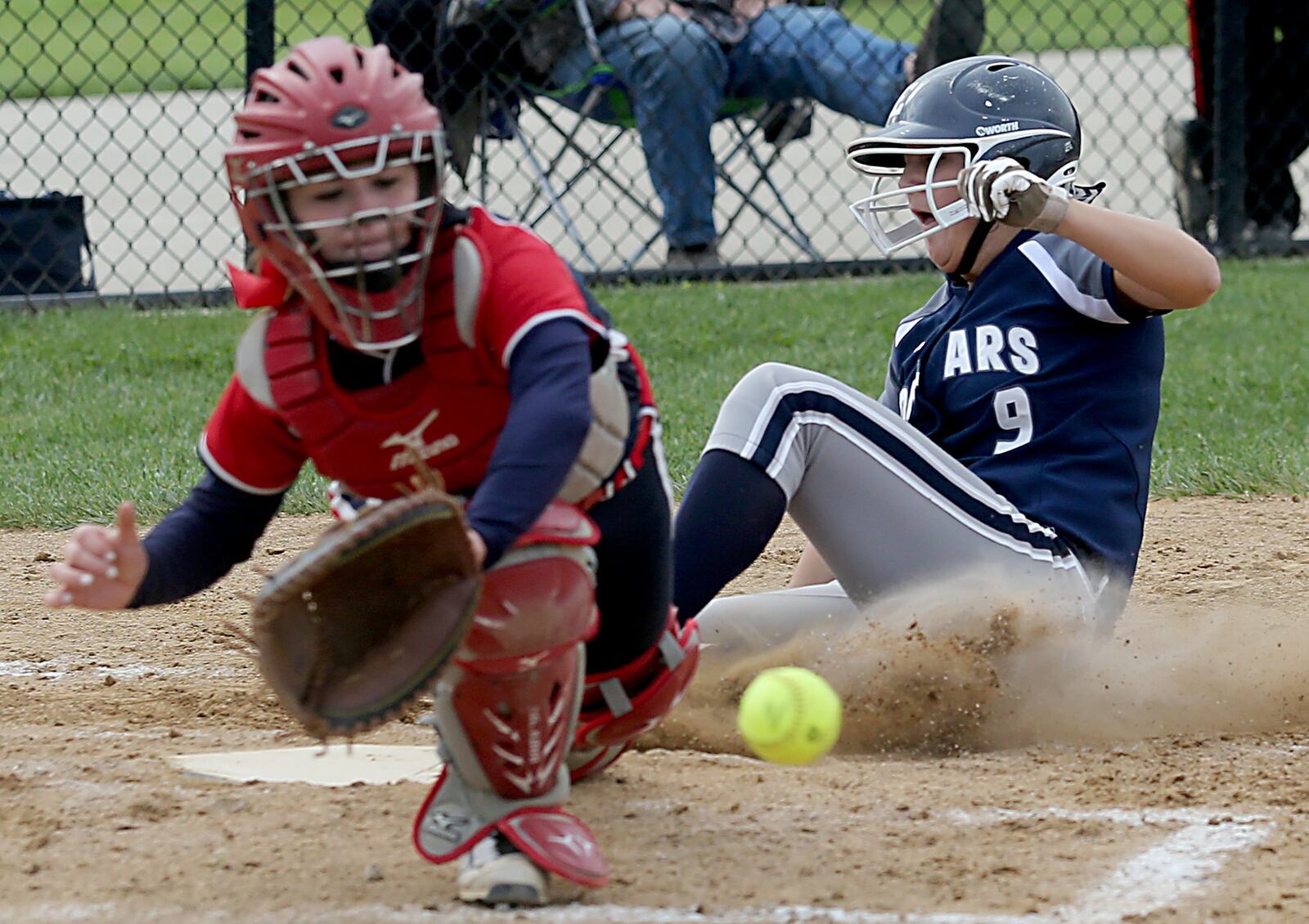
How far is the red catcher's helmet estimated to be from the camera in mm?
1911

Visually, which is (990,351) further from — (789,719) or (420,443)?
(420,443)

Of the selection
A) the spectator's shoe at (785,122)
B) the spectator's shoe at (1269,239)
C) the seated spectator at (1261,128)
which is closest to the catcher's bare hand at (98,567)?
the spectator's shoe at (785,122)

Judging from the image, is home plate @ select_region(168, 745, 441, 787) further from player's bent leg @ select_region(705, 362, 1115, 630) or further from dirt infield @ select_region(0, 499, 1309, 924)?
player's bent leg @ select_region(705, 362, 1115, 630)

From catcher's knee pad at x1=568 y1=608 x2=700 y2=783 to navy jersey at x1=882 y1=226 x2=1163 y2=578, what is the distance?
71 cm

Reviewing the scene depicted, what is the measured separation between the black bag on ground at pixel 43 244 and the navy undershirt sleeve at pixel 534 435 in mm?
5379

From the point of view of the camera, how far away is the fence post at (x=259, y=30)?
6.66 m

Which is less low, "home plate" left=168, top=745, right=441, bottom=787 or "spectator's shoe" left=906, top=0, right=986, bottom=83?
"spectator's shoe" left=906, top=0, right=986, bottom=83

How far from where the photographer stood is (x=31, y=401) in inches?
225

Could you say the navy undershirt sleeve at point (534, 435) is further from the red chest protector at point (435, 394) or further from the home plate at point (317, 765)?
the home plate at point (317, 765)

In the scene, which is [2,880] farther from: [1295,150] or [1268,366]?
[1295,150]

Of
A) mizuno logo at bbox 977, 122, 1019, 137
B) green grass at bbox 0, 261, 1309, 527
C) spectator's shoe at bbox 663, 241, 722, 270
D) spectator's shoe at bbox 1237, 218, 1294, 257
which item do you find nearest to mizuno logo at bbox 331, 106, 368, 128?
mizuno logo at bbox 977, 122, 1019, 137

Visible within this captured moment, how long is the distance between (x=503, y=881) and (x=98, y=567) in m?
0.59

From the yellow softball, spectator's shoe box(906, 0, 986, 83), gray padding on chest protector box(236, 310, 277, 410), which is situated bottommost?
spectator's shoe box(906, 0, 986, 83)

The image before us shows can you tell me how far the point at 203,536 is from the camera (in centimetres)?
216
